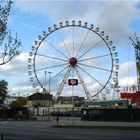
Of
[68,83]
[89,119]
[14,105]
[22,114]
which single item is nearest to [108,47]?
[68,83]

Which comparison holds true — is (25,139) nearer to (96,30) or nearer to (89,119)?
(96,30)

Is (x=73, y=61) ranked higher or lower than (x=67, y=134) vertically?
higher

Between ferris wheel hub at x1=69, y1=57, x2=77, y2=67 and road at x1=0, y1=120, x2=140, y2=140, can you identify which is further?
ferris wheel hub at x1=69, y1=57, x2=77, y2=67

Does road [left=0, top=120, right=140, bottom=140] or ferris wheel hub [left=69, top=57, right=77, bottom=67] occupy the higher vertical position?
ferris wheel hub [left=69, top=57, right=77, bottom=67]

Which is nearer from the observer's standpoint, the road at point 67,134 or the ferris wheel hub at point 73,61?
the road at point 67,134

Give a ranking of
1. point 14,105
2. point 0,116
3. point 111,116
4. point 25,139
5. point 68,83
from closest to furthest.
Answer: point 25,139 → point 68,83 → point 111,116 → point 0,116 → point 14,105

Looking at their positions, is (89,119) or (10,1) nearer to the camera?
(10,1)

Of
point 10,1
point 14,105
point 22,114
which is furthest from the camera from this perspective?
point 14,105

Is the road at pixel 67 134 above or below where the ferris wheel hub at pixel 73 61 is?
below

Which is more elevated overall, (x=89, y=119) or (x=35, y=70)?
(x=35, y=70)

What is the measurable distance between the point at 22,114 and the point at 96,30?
98.2 ft

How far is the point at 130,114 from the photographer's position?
77.9 metres

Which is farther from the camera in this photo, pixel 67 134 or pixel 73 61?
pixel 73 61

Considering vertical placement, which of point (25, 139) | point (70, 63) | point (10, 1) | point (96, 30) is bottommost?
point (25, 139)
